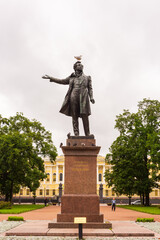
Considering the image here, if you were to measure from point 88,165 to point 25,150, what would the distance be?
2506 cm

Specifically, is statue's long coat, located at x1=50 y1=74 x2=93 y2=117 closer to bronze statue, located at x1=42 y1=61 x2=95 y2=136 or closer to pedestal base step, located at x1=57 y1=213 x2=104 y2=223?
bronze statue, located at x1=42 y1=61 x2=95 y2=136

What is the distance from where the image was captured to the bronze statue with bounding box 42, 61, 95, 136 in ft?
40.4

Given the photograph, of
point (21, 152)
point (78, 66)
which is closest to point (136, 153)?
point (21, 152)

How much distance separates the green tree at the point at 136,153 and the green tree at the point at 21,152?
30.2 ft

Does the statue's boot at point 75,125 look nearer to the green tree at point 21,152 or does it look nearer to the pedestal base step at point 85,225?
the pedestal base step at point 85,225

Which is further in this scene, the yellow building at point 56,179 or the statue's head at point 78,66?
the yellow building at point 56,179

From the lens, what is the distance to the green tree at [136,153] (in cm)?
3666

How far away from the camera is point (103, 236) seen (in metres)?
9.04

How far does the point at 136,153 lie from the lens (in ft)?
123

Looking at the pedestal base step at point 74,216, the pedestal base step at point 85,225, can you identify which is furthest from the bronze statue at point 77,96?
the pedestal base step at point 85,225

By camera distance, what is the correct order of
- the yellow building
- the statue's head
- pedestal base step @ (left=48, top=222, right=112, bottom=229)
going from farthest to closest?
the yellow building
the statue's head
pedestal base step @ (left=48, top=222, right=112, bottom=229)

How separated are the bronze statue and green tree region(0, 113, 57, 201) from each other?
21369 millimetres

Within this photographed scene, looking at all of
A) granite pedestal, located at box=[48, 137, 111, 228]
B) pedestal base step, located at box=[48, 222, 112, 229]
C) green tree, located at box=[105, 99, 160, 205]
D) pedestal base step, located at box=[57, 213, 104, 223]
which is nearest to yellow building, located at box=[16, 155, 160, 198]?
green tree, located at box=[105, 99, 160, 205]

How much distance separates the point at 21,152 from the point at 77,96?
24.0 m
